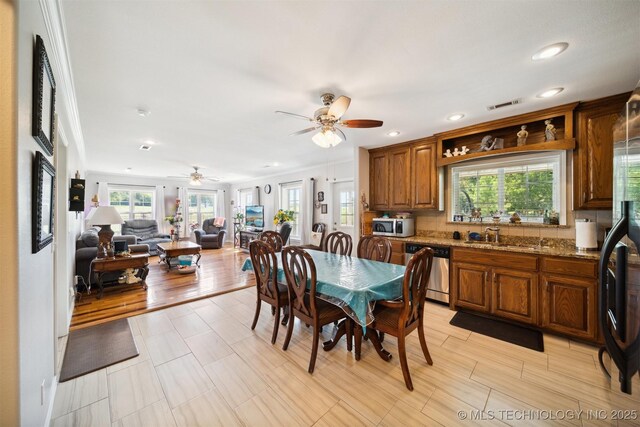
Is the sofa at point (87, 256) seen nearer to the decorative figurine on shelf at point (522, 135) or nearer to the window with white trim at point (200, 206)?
the window with white trim at point (200, 206)

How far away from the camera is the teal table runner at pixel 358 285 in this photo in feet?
6.01

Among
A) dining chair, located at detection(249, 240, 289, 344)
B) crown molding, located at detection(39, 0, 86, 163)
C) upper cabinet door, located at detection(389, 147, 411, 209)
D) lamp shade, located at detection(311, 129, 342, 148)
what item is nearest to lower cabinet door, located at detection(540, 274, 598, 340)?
upper cabinet door, located at detection(389, 147, 411, 209)

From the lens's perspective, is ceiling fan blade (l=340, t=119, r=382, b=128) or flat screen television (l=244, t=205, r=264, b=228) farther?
flat screen television (l=244, t=205, r=264, b=228)

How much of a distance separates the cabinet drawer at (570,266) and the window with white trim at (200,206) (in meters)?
9.36

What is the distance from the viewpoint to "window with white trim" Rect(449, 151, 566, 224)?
300 centimetres

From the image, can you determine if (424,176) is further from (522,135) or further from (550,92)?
(550,92)

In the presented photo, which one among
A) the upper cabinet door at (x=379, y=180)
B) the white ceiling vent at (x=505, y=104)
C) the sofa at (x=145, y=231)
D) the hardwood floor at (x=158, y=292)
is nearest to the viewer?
the white ceiling vent at (x=505, y=104)

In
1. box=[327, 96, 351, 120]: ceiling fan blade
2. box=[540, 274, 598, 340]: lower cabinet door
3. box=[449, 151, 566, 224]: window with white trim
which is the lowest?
box=[540, 274, 598, 340]: lower cabinet door

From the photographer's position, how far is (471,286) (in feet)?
10.1

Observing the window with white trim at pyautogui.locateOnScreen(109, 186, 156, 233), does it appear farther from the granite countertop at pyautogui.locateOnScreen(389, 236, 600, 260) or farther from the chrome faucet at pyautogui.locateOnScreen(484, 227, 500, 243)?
the chrome faucet at pyautogui.locateOnScreen(484, 227, 500, 243)

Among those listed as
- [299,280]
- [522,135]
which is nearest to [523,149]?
[522,135]

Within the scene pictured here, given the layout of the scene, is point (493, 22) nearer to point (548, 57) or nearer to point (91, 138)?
point (548, 57)

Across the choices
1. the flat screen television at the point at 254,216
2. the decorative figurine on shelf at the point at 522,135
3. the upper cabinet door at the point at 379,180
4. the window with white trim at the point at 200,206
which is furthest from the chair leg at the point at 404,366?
the window with white trim at the point at 200,206

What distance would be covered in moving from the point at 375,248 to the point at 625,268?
6.55 ft
